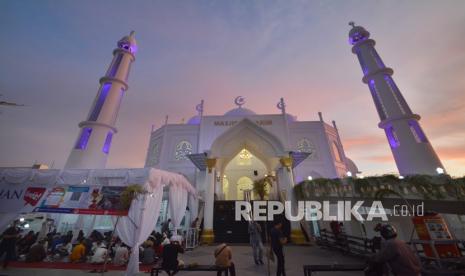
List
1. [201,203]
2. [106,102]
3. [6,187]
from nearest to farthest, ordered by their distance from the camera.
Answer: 1. [6,187]
2. [201,203]
3. [106,102]

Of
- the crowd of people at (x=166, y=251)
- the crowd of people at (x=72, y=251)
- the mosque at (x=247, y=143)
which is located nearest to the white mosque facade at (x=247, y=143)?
the mosque at (x=247, y=143)

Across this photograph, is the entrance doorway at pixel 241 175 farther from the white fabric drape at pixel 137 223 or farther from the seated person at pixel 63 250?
the white fabric drape at pixel 137 223

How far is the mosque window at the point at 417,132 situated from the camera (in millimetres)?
15553

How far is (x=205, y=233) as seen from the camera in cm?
1125

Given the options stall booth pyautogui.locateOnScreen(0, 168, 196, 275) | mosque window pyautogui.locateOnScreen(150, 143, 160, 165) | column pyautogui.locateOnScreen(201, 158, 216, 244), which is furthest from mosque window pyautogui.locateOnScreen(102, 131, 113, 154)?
column pyautogui.locateOnScreen(201, 158, 216, 244)

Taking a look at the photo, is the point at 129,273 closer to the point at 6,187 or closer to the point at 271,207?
the point at 6,187

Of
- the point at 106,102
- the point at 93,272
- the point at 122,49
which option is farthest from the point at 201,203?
the point at 122,49

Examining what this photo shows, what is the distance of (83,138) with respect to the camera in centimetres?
1720

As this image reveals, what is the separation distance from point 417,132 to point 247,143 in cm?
1492

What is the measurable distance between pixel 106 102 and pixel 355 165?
31543 millimetres

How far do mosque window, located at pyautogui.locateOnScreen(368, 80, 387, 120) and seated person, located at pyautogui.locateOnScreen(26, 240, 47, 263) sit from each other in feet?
Answer: 84.1

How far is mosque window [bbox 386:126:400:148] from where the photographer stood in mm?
16391

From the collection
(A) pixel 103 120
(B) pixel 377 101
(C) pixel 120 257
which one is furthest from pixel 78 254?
(B) pixel 377 101

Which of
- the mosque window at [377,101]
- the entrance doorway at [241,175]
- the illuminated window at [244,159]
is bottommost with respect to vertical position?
the entrance doorway at [241,175]
